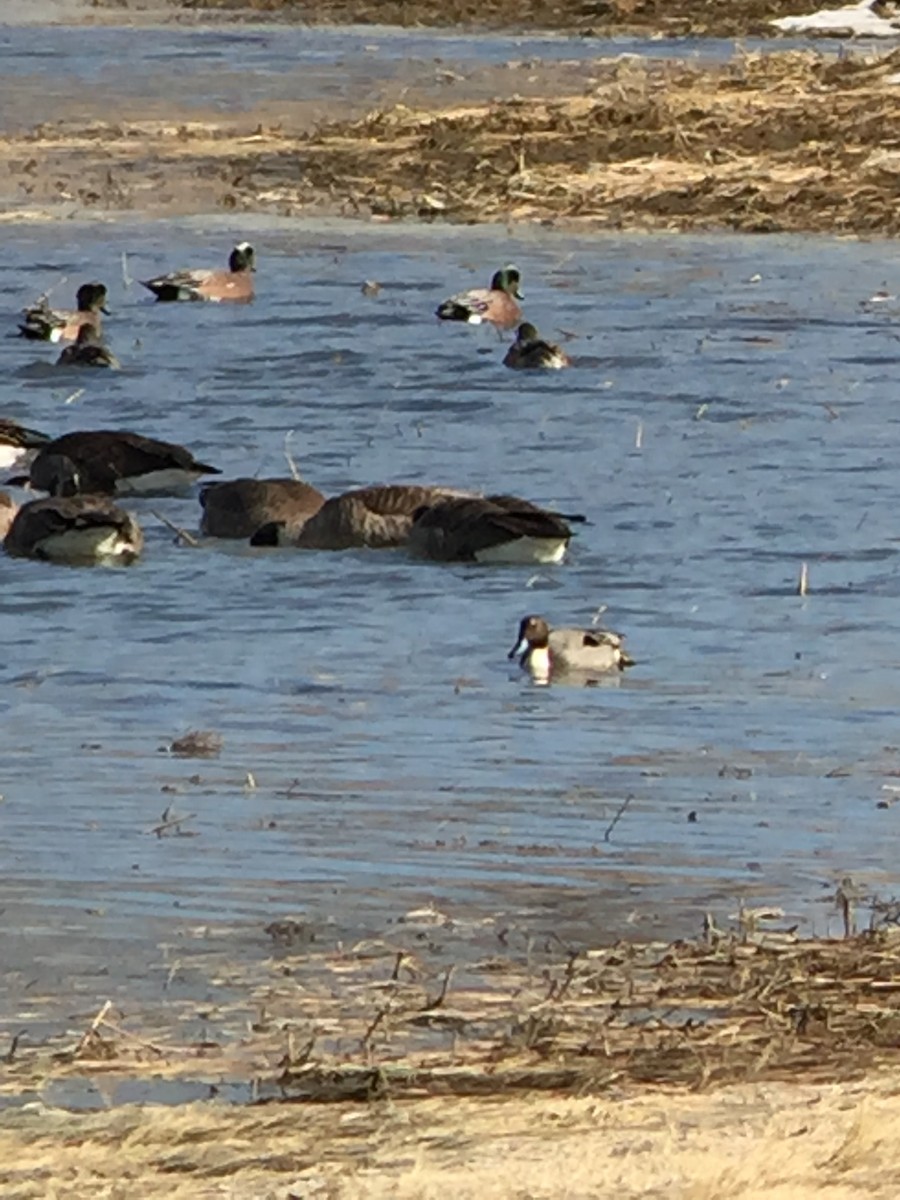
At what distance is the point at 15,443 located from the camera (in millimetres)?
16969

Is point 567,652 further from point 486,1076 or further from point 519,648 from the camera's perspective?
point 486,1076

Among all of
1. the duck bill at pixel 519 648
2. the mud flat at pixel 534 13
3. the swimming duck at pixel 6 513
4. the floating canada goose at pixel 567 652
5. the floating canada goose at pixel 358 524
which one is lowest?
the mud flat at pixel 534 13

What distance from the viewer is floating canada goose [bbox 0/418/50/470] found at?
1694 cm

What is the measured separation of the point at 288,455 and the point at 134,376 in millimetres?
3470

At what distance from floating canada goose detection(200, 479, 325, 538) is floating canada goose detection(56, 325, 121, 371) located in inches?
197

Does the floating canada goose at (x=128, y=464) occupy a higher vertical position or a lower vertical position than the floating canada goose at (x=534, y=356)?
higher

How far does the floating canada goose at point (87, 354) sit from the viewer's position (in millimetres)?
19672

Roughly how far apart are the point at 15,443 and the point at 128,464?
137cm

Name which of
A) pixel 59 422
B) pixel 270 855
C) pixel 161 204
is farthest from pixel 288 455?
pixel 161 204

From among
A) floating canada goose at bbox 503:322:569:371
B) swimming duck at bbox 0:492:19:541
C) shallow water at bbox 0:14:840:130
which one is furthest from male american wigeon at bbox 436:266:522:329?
shallow water at bbox 0:14:840:130

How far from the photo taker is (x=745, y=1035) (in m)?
7.11

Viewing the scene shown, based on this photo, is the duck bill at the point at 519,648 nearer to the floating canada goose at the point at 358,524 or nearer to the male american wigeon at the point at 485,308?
the floating canada goose at the point at 358,524

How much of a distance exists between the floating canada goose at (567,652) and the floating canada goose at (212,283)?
11.5 m

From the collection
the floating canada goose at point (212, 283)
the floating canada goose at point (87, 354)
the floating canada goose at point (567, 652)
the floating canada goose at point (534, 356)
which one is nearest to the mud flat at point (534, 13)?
the floating canada goose at point (212, 283)
